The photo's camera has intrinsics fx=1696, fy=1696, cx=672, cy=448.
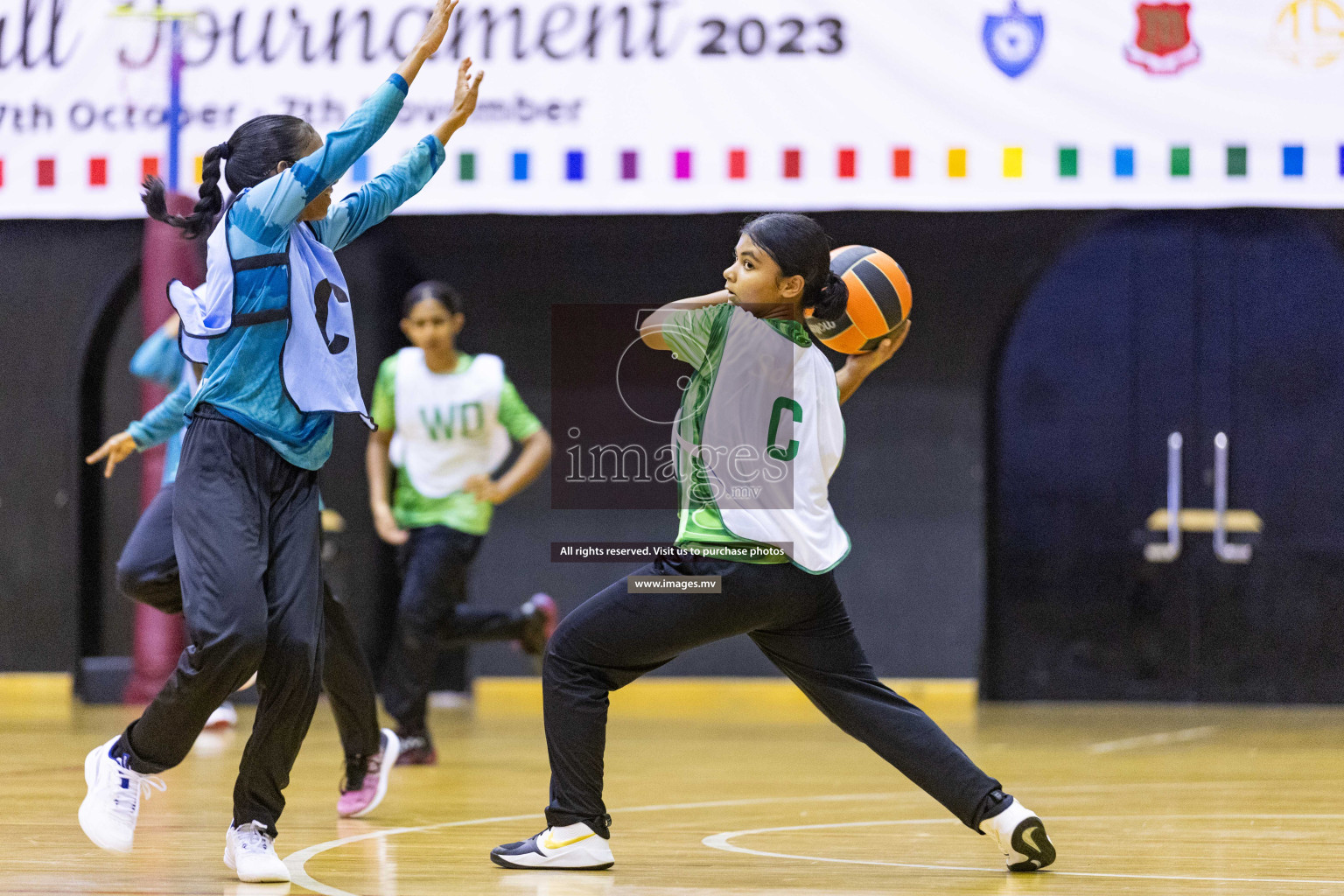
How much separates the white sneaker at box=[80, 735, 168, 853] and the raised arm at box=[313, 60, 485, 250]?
1250 millimetres

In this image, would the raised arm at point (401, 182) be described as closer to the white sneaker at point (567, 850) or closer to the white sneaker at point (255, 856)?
the white sneaker at point (255, 856)

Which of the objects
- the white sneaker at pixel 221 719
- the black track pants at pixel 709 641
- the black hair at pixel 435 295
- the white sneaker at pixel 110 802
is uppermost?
the black hair at pixel 435 295

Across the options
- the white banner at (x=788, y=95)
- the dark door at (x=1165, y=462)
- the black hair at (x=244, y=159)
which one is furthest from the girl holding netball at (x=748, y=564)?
the dark door at (x=1165, y=462)

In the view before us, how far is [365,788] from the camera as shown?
4809 mm

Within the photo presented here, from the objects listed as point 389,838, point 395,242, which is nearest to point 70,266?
point 395,242

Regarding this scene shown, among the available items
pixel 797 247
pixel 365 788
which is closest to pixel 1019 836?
pixel 797 247

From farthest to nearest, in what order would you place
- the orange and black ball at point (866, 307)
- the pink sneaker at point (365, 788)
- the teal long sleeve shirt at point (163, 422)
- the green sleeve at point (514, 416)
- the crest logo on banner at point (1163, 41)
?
the crest logo on banner at point (1163, 41)
the green sleeve at point (514, 416)
the teal long sleeve shirt at point (163, 422)
the pink sneaker at point (365, 788)
the orange and black ball at point (866, 307)

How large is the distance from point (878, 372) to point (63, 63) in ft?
14.6

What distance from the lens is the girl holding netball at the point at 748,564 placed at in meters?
3.78

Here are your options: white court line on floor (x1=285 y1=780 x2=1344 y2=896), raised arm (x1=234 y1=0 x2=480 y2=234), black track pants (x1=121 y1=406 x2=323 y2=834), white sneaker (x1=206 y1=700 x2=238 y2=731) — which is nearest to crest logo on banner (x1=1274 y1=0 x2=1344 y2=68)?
white court line on floor (x1=285 y1=780 x2=1344 y2=896)

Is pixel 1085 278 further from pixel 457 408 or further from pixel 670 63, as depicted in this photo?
pixel 457 408

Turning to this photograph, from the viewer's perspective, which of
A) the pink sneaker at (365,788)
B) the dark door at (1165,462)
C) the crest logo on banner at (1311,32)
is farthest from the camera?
the dark door at (1165,462)

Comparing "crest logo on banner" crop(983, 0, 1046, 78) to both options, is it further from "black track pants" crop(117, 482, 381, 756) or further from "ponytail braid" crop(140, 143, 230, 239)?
"ponytail braid" crop(140, 143, 230, 239)

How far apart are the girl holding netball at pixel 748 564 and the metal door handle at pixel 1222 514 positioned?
5.71 meters
